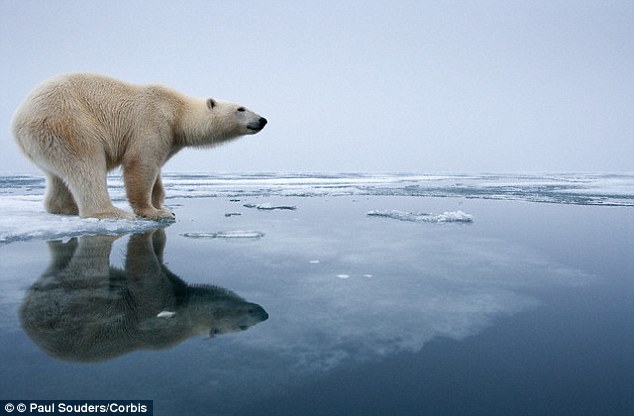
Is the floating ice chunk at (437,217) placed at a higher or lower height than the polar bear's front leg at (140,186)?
lower

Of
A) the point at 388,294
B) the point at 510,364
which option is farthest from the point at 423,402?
the point at 388,294

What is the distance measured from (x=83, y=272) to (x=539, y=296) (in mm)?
→ 2868

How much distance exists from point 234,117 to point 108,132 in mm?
1571

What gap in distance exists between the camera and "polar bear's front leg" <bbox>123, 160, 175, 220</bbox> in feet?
17.2

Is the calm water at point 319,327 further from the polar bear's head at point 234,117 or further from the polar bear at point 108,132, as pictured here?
the polar bear's head at point 234,117

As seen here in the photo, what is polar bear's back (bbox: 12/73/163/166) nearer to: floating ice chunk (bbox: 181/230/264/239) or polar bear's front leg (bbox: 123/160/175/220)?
polar bear's front leg (bbox: 123/160/175/220)

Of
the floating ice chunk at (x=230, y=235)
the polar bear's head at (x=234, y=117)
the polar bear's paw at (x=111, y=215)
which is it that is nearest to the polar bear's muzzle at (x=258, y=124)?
the polar bear's head at (x=234, y=117)

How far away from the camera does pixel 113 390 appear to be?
1.38 metres

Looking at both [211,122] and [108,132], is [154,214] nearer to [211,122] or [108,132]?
[108,132]

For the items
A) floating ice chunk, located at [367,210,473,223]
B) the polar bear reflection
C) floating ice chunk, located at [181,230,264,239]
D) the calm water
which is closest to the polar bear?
the calm water

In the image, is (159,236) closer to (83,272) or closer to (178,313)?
(83,272)

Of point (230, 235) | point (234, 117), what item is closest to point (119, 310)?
point (230, 235)

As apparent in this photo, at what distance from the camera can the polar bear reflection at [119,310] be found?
173cm

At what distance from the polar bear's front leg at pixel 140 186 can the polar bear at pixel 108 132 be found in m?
0.01
